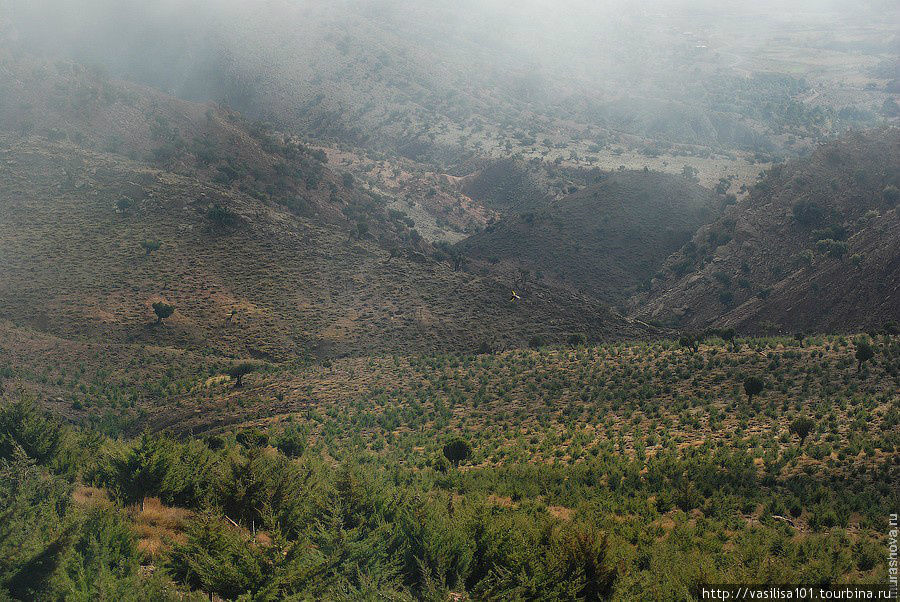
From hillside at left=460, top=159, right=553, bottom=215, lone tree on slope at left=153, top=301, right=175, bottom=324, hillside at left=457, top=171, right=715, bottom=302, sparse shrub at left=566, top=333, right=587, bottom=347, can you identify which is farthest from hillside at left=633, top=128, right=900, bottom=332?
lone tree on slope at left=153, top=301, right=175, bottom=324

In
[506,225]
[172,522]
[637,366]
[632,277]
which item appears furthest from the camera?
[506,225]

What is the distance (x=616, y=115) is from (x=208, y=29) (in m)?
126

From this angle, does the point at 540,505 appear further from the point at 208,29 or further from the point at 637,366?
the point at 208,29

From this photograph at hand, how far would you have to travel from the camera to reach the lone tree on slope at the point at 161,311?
48.4 m

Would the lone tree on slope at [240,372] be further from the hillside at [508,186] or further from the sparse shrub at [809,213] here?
the hillside at [508,186]

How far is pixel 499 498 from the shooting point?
18750 mm

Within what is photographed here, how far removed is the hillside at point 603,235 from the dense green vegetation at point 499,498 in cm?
4727

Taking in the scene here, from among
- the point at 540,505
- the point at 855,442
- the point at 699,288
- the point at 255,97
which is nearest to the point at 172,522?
the point at 540,505

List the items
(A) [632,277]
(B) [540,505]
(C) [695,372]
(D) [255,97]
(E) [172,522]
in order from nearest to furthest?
(E) [172,522], (B) [540,505], (C) [695,372], (A) [632,277], (D) [255,97]

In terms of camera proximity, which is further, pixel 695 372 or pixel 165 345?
pixel 165 345

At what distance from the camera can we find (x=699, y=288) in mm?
68062

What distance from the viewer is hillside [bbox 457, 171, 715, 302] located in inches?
3201

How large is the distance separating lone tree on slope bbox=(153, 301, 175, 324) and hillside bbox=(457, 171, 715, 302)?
39.6 meters

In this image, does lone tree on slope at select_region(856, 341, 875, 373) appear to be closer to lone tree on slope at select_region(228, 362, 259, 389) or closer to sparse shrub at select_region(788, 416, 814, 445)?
sparse shrub at select_region(788, 416, 814, 445)
